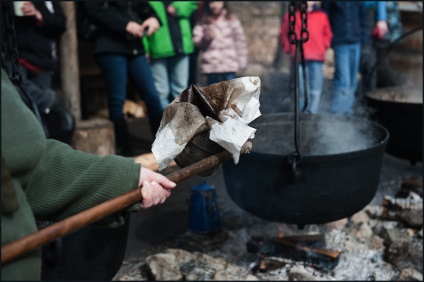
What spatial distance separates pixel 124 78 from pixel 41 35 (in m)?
0.81

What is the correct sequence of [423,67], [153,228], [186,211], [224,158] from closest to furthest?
[224,158] → [153,228] → [186,211] → [423,67]

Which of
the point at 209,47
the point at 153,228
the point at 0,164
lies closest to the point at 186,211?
the point at 153,228

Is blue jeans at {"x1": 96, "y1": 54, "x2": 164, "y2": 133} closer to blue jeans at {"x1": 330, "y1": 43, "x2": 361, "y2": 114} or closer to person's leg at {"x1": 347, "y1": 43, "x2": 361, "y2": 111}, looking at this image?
blue jeans at {"x1": 330, "y1": 43, "x2": 361, "y2": 114}

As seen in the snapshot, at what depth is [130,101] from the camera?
21.0 feet

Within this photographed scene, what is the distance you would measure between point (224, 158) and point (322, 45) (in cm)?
407

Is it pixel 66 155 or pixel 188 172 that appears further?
pixel 188 172

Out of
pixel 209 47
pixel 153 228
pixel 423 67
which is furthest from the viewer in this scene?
pixel 423 67

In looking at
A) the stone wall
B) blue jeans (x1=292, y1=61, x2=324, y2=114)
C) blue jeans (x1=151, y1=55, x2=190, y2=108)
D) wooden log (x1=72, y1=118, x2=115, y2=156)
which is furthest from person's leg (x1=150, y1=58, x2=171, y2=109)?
the stone wall

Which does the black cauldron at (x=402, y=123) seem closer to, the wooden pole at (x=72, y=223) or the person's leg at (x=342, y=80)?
the person's leg at (x=342, y=80)

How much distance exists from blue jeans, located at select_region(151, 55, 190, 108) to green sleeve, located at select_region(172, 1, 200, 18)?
16.9 inches

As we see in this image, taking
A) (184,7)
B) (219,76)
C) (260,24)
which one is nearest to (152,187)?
(184,7)

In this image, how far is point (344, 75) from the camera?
5.99 metres

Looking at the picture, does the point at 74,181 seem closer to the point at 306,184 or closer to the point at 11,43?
the point at 11,43

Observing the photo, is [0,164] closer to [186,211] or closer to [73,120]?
[186,211]
